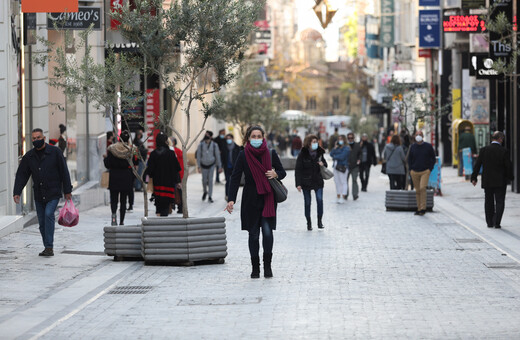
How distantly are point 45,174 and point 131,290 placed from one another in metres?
3.47

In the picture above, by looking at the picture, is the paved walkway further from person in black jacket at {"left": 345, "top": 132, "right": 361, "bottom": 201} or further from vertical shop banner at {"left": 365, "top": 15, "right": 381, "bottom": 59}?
vertical shop banner at {"left": 365, "top": 15, "right": 381, "bottom": 59}

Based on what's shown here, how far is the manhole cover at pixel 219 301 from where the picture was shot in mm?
10398

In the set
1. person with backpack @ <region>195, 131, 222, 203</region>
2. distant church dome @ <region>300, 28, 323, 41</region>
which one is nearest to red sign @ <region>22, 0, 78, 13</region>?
person with backpack @ <region>195, 131, 222, 203</region>

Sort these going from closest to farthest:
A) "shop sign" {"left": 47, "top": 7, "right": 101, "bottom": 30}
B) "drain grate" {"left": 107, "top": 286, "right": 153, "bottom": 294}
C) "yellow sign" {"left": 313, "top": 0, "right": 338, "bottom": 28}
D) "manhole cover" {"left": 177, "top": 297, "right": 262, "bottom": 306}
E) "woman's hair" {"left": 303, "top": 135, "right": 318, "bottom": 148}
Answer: "manhole cover" {"left": 177, "top": 297, "right": 262, "bottom": 306} < "drain grate" {"left": 107, "top": 286, "right": 153, "bottom": 294} < "shop sign" {"left": 47, "top": 7, "right": 101, "bottom": 30} < "woman's hair" {"left": 303, "top": 135, "right": 318, "bottom": 148} < "yellow sign" {"left": 313, "top": 0, "right": 338, "bottom": 28}

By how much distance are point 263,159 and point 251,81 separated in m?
39.7

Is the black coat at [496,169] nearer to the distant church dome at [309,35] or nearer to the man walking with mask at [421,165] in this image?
the man walking with mask at [421,165]

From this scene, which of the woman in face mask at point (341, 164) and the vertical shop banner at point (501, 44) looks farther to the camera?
the woman in face mask at point (341, 164)

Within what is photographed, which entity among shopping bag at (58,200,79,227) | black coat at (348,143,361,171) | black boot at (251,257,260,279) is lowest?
black boot at (251,257,260,279)

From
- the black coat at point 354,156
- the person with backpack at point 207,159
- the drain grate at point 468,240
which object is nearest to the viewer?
the drain grate at point 468,240

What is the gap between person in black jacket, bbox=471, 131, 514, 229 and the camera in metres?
18.6

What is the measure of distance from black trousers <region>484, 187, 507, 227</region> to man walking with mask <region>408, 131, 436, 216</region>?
287cm

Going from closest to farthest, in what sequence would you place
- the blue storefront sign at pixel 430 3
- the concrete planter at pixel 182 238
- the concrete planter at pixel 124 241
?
1. the concrete planter at pixel 182 238
2. the concrete planter at pixel 124 241
3. the blue storefront sign at pixel 430 3

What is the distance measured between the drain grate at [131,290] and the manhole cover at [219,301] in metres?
0.91

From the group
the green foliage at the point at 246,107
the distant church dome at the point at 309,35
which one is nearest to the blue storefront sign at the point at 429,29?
the green foliage at the point at 246,107
